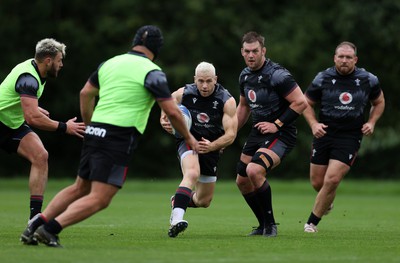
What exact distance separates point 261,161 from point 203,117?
0.97 metres

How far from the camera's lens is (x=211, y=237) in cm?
1176

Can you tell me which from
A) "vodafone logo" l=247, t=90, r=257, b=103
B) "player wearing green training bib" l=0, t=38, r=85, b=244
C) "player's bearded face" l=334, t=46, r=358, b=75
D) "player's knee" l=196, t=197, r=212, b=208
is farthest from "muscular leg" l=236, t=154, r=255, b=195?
"player wearing green training bib" l=0, t=38, r=85, b=244

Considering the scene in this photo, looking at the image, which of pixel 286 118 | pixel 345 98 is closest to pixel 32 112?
pixel 286 118

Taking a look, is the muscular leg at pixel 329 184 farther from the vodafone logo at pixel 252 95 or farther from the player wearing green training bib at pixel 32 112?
the player wearing green training bib at pixel 32 112

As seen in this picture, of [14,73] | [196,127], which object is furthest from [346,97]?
[14,73]

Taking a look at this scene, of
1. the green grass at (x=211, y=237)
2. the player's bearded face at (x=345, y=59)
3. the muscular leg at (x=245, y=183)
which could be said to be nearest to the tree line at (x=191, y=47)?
the green grass at (x=211, y=237)

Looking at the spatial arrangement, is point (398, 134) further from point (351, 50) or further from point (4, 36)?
point (351, 50)

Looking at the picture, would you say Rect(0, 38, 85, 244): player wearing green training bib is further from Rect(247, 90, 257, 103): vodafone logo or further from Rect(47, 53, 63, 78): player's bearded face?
Rect(247, 90, 257, 103): vodafone logo

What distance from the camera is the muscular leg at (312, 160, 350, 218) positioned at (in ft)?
42.5

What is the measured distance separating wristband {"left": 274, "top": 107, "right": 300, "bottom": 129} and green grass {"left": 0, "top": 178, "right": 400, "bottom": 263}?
1.48 metres

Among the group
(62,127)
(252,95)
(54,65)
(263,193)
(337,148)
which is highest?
(54,65)

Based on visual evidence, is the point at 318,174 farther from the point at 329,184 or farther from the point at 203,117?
the point at 203,117

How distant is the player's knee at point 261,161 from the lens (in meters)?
12.1

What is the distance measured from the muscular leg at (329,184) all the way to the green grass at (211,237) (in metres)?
0.40
